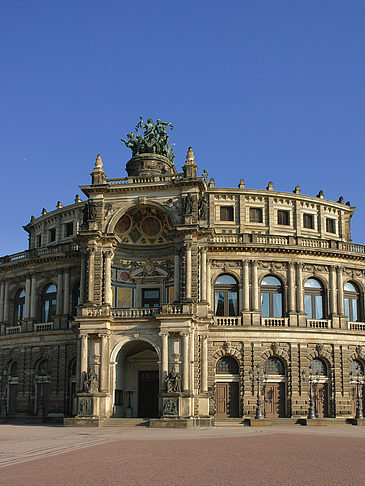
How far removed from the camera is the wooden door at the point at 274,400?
168 feet

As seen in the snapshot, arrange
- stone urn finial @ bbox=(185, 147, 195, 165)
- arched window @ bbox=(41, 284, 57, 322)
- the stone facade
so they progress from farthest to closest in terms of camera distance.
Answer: arched window @ bbox=(41, 284, 57, 322) < stone urn finial @ bbox=(185, 147, 195, 165) < the stone facade

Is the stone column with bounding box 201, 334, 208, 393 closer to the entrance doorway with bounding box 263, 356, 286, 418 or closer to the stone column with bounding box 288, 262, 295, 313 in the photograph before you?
the entrance doorway with bounding box 263, 356, 286, 418

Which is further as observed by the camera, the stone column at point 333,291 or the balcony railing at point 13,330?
the balcony railing at point 13,330

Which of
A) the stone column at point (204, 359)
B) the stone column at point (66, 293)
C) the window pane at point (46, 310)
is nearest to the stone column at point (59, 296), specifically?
the stone column at point (66, 293)

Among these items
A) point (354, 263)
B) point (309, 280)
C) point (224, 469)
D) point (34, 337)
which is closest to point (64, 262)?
point (34, 337)

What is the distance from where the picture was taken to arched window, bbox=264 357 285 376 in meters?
52.1

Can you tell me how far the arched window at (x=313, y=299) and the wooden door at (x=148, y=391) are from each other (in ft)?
46.7

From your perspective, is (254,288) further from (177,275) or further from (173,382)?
(173,382)

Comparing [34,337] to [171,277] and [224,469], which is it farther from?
[224,469]

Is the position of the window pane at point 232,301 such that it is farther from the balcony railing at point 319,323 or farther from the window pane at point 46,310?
the window pane at point 46,310

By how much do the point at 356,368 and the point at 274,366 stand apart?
763 cm

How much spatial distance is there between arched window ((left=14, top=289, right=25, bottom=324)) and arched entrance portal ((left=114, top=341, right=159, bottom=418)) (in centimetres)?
1446

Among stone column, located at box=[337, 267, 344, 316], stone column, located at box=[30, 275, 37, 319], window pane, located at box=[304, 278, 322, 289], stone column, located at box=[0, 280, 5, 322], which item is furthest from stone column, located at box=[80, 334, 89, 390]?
stone column, located at box=[337, 267, 344, 316]

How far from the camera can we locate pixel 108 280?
48844 millimetres
